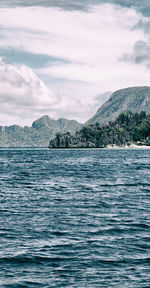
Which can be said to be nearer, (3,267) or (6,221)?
(3,267)

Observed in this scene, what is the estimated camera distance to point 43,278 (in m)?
15.4

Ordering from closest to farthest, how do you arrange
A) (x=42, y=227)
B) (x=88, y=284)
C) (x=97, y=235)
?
(x=88, y=284) → (x=97, y=235) → (x=42, y=227)

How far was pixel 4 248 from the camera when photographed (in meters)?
20.2

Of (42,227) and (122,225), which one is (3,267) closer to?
(42,227)

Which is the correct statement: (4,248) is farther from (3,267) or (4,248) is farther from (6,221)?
(6,221)

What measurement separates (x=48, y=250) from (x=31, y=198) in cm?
2058

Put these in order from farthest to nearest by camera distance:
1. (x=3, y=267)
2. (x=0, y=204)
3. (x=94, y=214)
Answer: (x=0, y=204)
(x=94, y=214)
(x=3, y=267)

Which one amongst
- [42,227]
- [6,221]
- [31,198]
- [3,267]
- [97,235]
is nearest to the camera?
[3,267]

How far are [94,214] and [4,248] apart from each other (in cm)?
1187

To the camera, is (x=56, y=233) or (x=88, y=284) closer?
(x=88, y=284)

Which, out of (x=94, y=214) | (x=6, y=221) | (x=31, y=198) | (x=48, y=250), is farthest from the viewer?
(x=31, y=198)

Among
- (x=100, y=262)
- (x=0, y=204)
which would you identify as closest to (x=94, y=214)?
(x=0, y=204)

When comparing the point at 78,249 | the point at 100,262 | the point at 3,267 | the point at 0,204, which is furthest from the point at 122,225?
the point at 0,204

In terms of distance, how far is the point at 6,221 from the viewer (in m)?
28.0
